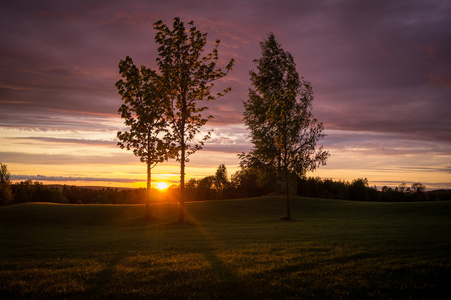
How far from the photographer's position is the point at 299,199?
204 feet

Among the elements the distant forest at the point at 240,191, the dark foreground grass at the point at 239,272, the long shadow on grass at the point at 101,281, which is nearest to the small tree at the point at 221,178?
the distant forest at the point at 240,191

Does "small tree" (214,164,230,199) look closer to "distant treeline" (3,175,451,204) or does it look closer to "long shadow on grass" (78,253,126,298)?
"distant treeline" (3,175,451,204)

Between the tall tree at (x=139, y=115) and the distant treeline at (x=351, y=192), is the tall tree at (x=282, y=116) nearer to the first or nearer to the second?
the tall tree at (x=139, y=115)

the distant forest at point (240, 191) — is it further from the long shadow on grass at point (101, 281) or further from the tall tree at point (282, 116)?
the long shadow on grass at point (101, 281)

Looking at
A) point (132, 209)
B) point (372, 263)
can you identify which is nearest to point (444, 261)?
point (372, 263)

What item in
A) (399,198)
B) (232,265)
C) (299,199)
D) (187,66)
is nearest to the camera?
(232,265)

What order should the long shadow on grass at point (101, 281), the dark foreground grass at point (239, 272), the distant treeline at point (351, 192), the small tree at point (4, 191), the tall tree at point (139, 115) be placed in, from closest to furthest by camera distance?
the dark foreground grass at point (239, 272) → the long shadow on grass at point (101, 281) → the tall tree at point (139, 115) → the small tree at point (4, 191) → the distant treeline at point (351, 192)

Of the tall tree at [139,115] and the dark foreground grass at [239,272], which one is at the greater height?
the tall tree at [139,115]

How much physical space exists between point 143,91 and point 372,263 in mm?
35632

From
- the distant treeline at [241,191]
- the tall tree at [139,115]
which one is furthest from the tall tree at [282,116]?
the distant treeline at [241,191]

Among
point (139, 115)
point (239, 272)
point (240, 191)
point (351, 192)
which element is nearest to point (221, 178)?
point (240, 191)

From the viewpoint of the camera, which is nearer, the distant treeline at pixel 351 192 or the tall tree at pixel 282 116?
the tall tree at pixel 282 116

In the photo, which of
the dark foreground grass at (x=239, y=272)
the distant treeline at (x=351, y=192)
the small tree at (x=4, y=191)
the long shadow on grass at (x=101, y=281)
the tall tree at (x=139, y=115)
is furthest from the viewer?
the distant treeline at (x=351, y=192)

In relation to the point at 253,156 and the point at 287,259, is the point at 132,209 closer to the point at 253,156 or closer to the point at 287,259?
the point at 253,156
